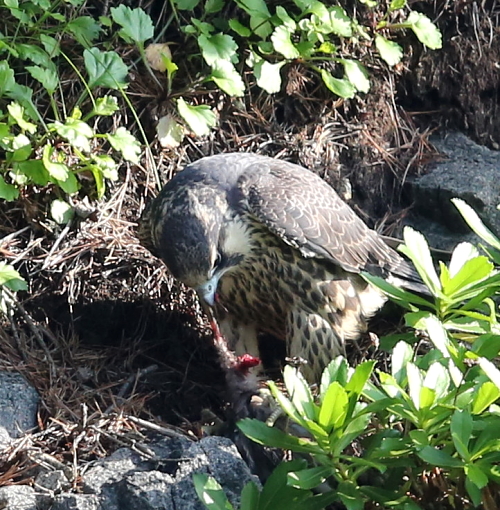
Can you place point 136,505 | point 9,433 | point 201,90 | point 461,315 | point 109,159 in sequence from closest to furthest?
point 136,505
point 461,315
point 9,433
point 109,159
point 201,90

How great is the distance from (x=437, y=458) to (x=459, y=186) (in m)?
2.78

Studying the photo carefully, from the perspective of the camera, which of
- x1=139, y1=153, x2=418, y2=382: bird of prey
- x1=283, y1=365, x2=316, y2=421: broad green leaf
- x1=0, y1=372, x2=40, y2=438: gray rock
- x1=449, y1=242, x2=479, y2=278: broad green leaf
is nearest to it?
x1=283, y1=365, x2=316, y2=421: broad green leaf

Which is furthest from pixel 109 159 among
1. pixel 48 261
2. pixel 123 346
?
pixel 123 346

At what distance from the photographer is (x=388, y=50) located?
496cm

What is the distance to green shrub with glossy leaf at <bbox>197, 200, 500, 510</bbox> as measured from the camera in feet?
8.57

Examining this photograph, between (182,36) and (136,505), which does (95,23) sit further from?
(136,505)

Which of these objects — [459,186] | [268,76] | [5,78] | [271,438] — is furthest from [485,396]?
[459,186]

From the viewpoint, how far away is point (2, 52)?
14.4 ft

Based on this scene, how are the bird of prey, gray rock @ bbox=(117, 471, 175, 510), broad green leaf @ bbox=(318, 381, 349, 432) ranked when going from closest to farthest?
broad green leaf @ bbox=(318, 381, 349, 432), gray rock @ bbox=(117, 471, 175, 510), the bird of prey

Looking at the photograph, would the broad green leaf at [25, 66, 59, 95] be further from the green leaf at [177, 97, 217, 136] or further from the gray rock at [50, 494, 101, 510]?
the gray rock at [50, 494, 101, 510]

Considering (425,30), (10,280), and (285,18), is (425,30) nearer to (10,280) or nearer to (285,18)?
(285,18)

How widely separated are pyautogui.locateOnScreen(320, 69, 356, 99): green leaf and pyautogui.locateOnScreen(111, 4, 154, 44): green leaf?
35.5 inches

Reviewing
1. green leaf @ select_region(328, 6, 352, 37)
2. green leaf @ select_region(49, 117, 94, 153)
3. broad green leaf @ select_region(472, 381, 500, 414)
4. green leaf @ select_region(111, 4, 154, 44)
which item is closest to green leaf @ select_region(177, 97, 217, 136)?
green leaf @ select_region(111, 4, 154, 44)

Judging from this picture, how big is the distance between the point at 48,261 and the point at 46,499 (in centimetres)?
142
